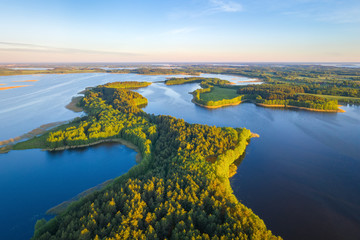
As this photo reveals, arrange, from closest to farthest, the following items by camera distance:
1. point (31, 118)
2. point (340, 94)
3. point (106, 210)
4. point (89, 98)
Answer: point (106, 210)
point (31, 118)
point (89, 98)
point (340, 94)

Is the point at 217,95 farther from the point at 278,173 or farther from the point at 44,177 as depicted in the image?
the point at 44,177

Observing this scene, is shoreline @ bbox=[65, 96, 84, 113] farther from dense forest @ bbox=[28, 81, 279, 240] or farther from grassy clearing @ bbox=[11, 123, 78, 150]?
dense forest @ bbox=[28, 81, 279, 240]

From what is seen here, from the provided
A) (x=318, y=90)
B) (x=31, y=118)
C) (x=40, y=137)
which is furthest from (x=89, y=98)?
(x=318, y=90)

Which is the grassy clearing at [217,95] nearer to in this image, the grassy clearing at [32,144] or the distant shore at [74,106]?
the distant shore at [74,106]

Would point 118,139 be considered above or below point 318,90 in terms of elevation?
below

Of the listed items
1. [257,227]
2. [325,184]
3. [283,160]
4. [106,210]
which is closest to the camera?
[257,227]

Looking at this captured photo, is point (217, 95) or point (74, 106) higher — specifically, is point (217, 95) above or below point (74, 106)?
above

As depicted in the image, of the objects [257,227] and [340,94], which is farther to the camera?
[340,94]

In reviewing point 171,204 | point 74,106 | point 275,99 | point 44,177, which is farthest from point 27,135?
point 275,99

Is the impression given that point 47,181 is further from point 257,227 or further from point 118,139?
point 257,227

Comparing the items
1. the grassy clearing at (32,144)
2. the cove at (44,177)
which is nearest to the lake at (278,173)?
the cove at (44,177)

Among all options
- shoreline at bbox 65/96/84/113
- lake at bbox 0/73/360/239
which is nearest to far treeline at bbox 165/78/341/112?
lake at bbox 0/73/360/239
